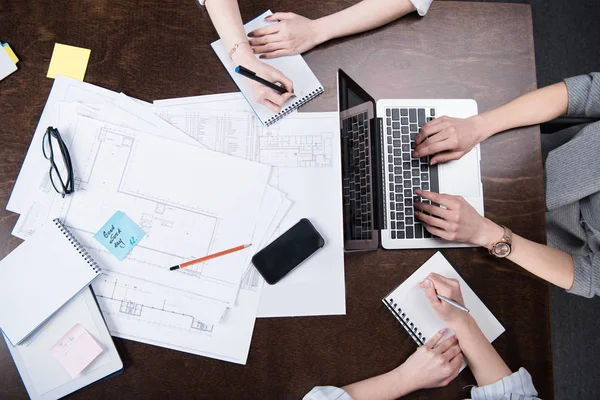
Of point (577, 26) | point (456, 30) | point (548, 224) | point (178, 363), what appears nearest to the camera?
point (178, 363)

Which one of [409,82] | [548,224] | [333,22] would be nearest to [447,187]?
[409,82]

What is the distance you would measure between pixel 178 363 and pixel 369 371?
0.42 metres

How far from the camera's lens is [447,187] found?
96cm

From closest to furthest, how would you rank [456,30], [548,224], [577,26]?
1. [456,30]
2. [548,224]
3. [577,26]

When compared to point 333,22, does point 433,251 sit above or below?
below

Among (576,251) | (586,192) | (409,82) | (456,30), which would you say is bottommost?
(576,251)

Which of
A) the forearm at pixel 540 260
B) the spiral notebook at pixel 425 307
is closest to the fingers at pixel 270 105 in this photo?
the spiral notebook at pixel 425 307

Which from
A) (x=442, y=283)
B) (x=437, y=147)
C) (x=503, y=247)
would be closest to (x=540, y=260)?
(x=503, y=247)

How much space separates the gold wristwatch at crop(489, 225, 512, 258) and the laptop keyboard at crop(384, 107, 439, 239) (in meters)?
0.14

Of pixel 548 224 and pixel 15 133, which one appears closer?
pixel 15 133

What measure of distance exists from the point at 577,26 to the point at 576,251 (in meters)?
1.17

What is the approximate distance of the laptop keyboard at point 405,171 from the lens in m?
0.94

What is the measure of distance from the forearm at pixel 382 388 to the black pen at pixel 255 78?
683 mm

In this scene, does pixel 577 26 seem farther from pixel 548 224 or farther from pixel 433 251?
A: pixel 433 251
